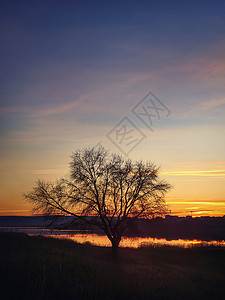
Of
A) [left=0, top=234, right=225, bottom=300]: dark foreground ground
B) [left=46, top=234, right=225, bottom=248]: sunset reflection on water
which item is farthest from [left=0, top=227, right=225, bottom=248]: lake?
[left=0, top=234, right=225, bottom=300]: dark foreground ground

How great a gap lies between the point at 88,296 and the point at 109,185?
18.5 meters

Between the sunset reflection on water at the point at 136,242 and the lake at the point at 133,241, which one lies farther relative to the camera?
the lake at the point at 133,241

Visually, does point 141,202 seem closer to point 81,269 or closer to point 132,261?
point 132,261

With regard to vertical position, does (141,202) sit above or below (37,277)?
above

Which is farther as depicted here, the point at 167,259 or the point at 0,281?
the point at 167,259

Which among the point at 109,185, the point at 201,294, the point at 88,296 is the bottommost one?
the point at 201,294

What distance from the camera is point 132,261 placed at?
29.5 metres

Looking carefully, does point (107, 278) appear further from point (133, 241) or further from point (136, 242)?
point (133, 241)

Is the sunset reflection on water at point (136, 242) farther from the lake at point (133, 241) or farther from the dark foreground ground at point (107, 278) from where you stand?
the dark foreground ground at point (107, 278)

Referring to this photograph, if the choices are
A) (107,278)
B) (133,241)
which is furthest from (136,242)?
(107,278)

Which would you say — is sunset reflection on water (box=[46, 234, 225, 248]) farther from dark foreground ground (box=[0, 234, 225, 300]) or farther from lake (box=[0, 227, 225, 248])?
dark foreground ground (box=[0, 234, 225, 300])

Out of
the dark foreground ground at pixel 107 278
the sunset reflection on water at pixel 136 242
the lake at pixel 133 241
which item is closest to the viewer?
the dark foreground ground at pixel 107 278

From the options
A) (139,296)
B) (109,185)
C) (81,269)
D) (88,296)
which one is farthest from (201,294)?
(109,185)

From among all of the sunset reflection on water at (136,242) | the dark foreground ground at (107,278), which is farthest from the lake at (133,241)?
the dark foreground ground at (107,278)
